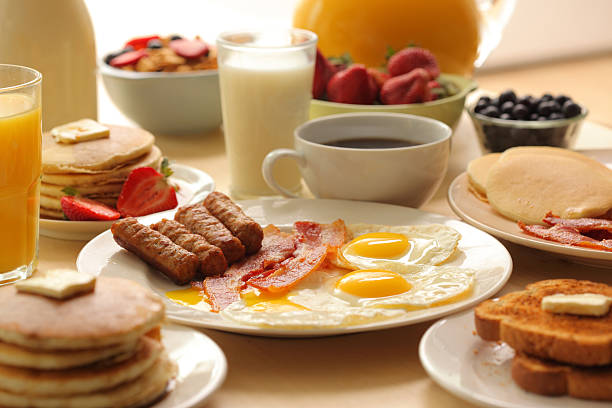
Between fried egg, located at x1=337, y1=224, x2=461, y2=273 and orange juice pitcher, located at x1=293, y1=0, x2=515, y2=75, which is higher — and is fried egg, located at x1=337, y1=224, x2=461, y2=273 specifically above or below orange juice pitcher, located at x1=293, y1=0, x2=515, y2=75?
below

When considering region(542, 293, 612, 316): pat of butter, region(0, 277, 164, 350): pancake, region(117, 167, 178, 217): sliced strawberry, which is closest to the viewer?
region(0, 277, 164, 350): pancake

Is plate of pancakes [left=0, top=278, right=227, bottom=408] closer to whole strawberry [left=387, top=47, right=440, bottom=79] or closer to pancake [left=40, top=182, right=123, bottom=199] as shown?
pancake [left=40, top=182, right=123, bottom=199]

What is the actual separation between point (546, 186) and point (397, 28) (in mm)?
1012

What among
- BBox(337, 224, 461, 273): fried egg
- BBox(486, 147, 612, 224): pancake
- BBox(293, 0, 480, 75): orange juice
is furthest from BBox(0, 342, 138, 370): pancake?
BBox(293, 0, 480, 75): orange juice

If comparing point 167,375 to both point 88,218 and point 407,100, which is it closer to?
point 88,218

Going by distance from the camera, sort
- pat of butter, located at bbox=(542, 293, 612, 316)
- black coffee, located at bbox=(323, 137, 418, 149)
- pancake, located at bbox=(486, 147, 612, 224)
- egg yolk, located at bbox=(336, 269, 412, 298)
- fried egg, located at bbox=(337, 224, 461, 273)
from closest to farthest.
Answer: pat of butter, located at bbox=(542, 293, 612, 316), egg yolk, located at bbox=(336, 269, 412, 298), fried egg, located at bbox=(337, 224, 461, 273), pancake, located at bbox=(486, 147, 612, 224), black coffee, located at bbox=(323, 137, 418, 149)

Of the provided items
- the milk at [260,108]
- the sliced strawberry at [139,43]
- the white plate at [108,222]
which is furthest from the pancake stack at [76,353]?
the sliced strawberry at [139,43]

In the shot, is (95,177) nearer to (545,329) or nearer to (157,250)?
(157,250)

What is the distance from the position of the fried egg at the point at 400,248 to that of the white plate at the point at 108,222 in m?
0.42

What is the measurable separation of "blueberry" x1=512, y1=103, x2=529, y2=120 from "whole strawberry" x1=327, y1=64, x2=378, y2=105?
36 centimetres

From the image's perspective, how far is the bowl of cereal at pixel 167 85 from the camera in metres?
2.03

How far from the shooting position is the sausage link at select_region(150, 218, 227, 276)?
1.21 metres

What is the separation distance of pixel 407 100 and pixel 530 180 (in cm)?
51

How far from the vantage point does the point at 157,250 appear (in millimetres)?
1203
